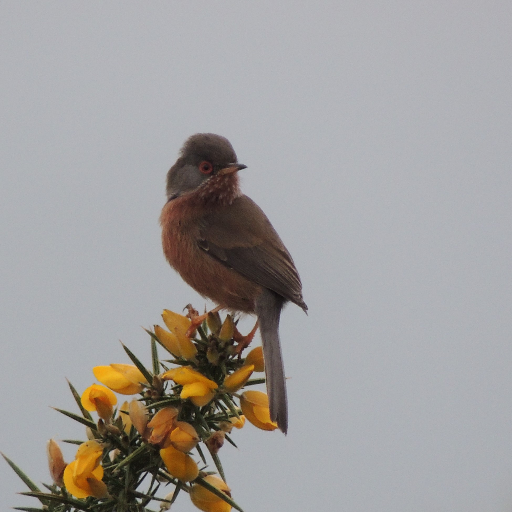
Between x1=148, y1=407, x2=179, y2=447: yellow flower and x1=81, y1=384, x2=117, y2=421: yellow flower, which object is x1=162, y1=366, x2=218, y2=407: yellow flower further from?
x1=81, y1=384, x2=117, y2=421: yellow flower

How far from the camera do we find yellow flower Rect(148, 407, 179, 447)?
211 cm

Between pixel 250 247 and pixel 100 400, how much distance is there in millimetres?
2189

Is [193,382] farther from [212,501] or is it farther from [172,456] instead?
[212,501]

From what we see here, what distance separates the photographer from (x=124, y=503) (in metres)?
2.05

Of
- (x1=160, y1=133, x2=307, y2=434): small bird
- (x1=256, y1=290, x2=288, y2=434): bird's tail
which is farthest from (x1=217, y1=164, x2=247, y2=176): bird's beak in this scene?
(x1=256, y1=290, x2=288, y2=434): bird's tail

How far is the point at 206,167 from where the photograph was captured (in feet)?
15.0

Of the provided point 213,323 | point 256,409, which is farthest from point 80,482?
point 213,323

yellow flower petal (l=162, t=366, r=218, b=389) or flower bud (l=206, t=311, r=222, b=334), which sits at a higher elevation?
flower bud (l=206, t=311, r=222, b=334)

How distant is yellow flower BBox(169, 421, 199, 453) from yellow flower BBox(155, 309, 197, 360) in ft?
1.14

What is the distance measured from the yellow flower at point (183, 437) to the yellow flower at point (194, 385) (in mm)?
90

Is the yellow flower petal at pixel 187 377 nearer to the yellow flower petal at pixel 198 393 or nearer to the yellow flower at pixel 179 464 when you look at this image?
the yellow flower petal at pixel 198 393

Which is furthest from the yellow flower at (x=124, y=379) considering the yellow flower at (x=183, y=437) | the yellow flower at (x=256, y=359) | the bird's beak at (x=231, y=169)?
the bird's beak at (x=231, y=169)

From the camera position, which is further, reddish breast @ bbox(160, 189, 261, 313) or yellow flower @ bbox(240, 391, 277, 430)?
reddish breast @ bbox(160, 189, 261, 313)

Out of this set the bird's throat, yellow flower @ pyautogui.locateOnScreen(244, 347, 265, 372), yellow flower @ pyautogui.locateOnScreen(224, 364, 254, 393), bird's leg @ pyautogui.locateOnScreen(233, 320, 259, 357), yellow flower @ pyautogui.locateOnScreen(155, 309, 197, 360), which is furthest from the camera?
the bird's throat
